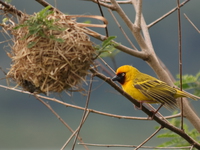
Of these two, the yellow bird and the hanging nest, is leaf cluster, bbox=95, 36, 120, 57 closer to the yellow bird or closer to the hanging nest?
the hanging nest

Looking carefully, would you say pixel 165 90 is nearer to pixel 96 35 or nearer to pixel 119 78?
pixel 119 78

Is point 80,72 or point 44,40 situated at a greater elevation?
point 44,40

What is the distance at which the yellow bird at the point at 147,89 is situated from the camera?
4461 mm

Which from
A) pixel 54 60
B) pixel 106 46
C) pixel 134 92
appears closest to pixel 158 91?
pixel 134 92

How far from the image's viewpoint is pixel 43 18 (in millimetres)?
3379

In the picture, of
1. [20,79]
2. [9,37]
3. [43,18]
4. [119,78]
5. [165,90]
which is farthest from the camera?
[119,78]

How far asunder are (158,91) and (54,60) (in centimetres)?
157

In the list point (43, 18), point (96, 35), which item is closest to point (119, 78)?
point (96, 35)

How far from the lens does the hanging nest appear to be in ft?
11.2

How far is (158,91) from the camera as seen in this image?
452cm

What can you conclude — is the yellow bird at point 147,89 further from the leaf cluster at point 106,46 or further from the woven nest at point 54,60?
the woven nest at point 54,60

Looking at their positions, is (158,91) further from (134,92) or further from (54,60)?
(54,60)

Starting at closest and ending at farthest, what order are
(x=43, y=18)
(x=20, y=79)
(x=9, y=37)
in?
(x=43, y=18) < (x=20, y=79) < (x=9, y=37)

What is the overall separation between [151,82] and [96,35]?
1230 mm
